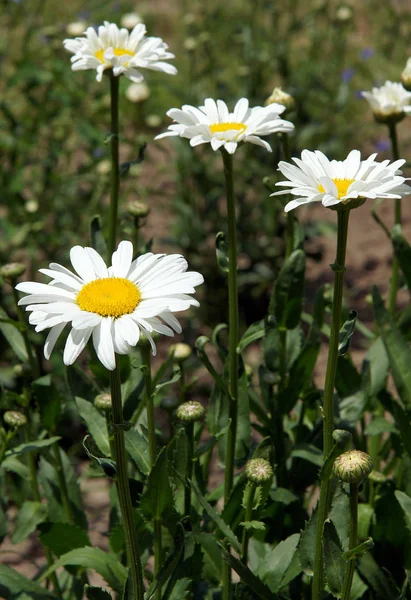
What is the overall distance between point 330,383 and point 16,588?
0.91 m

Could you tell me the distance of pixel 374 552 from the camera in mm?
1908

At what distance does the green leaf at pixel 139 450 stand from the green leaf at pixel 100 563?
0.23 metres

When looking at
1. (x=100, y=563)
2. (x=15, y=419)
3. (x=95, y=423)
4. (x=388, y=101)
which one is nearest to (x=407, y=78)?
(x=388, y=101)

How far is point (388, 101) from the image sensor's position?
2.04m

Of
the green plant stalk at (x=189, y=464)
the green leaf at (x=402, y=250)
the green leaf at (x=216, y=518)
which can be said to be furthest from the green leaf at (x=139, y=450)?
the green leaf at (x=402, y=250)

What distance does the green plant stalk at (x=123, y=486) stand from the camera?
3.97ft

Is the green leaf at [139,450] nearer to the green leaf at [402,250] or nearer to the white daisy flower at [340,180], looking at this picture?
the white daisy flower at [340,180]

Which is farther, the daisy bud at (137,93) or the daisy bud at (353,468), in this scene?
the daisy bud at (137,93)

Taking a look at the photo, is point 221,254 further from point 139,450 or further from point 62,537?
point 62,537

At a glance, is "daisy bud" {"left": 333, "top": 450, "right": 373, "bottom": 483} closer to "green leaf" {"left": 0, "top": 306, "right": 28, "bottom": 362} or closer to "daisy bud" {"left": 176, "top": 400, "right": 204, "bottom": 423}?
"daisy bud" {"left": 176, "top": 400, "right": 204, "bottom": 423}

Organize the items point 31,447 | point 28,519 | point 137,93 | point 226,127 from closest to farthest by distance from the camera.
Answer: point 226,127 < point 31,447 < point 28,519 < point 137,93

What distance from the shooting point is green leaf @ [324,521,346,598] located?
1446 millimetres

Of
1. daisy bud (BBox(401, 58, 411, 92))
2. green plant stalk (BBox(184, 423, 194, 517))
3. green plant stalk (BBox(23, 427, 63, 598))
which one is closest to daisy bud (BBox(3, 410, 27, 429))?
green plant stalk (BBox(23, 427, 63, 598))

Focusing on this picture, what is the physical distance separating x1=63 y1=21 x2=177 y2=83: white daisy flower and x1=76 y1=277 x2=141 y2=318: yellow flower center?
2.29 feet
